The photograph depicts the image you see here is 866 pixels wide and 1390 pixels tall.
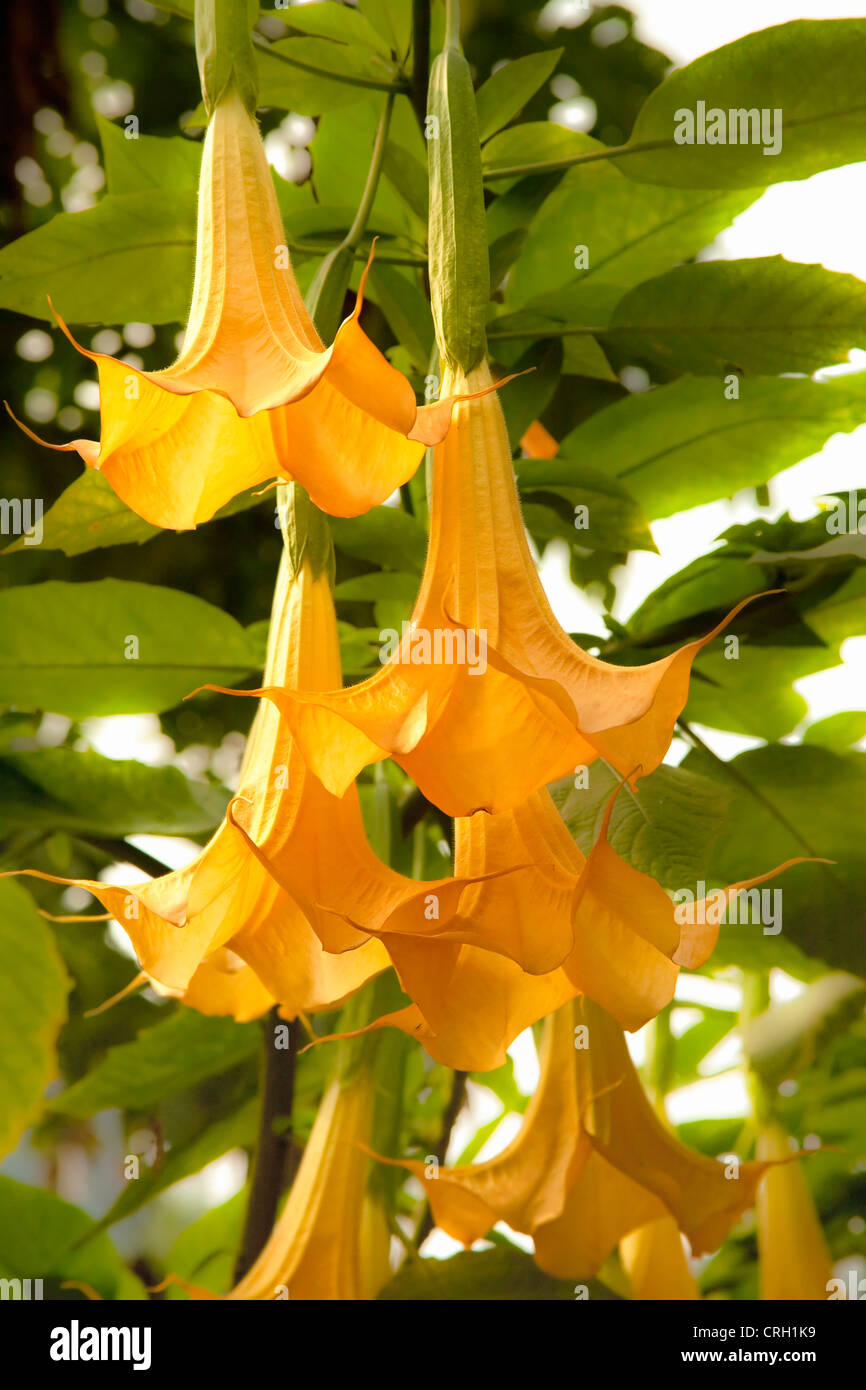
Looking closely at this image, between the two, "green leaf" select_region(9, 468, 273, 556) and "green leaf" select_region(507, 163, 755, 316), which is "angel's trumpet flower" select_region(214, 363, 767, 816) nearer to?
"green leaf" select_region(9, 468, 273, 556)

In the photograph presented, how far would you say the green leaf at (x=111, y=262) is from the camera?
484 mm

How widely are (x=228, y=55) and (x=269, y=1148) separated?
1.47 feet

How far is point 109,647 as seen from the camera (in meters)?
0.57

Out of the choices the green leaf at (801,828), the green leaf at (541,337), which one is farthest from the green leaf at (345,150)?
the green leaf at (801,828)

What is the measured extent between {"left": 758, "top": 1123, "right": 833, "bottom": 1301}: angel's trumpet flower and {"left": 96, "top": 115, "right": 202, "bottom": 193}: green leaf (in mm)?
565

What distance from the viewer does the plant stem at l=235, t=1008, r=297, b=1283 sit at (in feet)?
1.73

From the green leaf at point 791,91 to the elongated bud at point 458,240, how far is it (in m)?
0.14

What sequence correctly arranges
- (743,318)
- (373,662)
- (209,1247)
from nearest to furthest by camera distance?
(743,318) < (373,662) < (209,1247)

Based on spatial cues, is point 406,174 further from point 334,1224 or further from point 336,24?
point 334,1224

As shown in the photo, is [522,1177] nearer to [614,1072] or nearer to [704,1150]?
[614,1072]

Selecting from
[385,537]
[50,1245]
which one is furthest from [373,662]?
[50,1245]

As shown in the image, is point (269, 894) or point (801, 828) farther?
point (801, 828)

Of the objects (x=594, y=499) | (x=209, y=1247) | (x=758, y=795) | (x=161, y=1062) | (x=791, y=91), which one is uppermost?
(x=791, y=91)

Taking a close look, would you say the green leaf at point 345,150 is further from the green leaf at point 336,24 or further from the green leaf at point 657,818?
the green leaf at point 657,818
